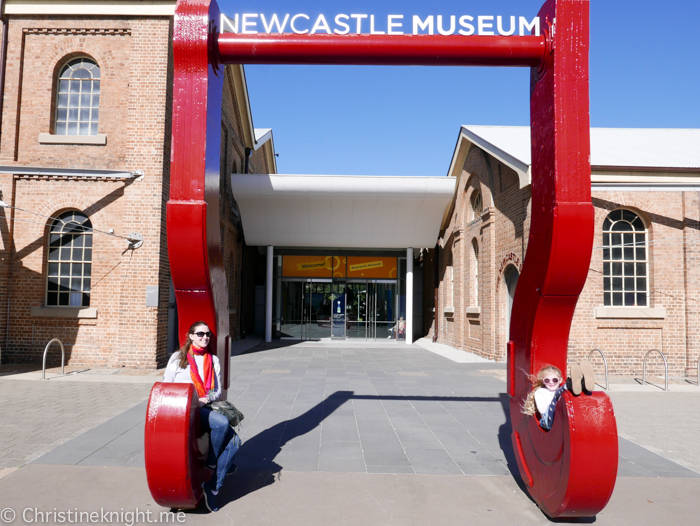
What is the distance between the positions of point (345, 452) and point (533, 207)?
3515mm

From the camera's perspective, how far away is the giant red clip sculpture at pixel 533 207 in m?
4.07

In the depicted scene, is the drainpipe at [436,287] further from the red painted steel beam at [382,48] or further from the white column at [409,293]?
the red painted steel beam at [382,48]

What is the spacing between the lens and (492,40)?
4.87 m

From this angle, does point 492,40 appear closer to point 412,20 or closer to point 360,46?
point 412,20

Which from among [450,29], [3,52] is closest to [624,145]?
[450,29]

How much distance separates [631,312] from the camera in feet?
44.2

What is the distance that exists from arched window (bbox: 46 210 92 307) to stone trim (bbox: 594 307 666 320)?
1298 cm

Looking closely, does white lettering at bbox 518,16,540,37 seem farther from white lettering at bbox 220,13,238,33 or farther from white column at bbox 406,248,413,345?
white column at bbox 406,248,413,345

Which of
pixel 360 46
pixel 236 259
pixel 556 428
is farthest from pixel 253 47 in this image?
pixel 236 259

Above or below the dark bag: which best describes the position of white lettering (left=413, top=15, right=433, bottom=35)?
above

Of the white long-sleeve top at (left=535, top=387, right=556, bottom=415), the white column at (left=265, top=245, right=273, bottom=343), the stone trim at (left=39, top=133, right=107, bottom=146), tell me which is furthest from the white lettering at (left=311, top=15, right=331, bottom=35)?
the white column at (left=265, top=245, right=273, bottom=343)

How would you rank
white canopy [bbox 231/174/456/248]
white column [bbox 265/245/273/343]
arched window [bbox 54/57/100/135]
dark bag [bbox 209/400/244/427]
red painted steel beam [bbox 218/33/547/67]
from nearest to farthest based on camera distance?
dark bag [bbox 209/400/244/427] < red painted steel beam [bbox 218/33/547/67] < arched window [bbox 54/57/100/135] < white canopy [bbox 231/174/456/248] < white column [bbox 265/245/273/343]

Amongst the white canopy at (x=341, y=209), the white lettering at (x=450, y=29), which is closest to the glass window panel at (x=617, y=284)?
the white canopy at (x=341, y=209)

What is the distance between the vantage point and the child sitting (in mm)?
4039
